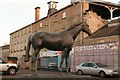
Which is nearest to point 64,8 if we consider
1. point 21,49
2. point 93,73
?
point 93,73

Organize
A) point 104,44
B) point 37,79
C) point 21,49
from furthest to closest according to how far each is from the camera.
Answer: point 21,49 → point 104,44 → point 37,79

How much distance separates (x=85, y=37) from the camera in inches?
1532

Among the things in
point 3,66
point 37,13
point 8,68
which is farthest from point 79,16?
point 37,13

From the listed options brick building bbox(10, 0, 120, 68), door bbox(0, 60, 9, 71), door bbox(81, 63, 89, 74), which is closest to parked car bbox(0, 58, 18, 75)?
door bbox(0, 60, 9, 71)

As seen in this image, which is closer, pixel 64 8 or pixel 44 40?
pixel 44 40

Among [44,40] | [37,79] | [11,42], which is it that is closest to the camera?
[37,79]

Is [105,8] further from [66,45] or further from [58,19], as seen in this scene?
[66,45]

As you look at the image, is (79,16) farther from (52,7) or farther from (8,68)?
(8,68)

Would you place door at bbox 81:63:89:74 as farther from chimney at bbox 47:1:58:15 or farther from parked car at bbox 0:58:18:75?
chimney at bbox 47:1:58:15

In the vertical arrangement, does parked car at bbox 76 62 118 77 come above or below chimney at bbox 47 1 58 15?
below

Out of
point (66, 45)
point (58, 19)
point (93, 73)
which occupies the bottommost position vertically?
point (93, 73)

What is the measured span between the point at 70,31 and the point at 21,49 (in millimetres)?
52716

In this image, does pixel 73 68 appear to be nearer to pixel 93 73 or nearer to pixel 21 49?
pixel 93 73

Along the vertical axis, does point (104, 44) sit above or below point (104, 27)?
below
